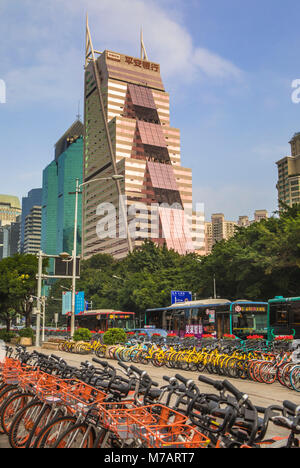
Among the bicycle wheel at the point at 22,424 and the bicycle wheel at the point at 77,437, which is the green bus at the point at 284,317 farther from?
the bicycle wheel at the point at 77,437

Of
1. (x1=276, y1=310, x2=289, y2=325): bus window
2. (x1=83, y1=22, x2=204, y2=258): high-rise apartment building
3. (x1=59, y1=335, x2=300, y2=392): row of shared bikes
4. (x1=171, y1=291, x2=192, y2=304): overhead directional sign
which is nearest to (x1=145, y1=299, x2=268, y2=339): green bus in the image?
(x1=276, y1=310, x2=289, y2=325): bus window

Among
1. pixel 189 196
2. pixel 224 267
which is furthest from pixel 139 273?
pixel 189 196

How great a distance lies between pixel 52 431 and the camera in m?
4.50

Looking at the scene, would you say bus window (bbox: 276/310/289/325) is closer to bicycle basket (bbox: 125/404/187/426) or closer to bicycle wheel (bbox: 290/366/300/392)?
bicycle wheel (bbox: 290/366/300/392)

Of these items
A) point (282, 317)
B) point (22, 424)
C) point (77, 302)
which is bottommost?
point (22, 424)

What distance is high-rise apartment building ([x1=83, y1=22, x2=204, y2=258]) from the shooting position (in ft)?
405

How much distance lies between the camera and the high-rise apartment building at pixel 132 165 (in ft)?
405

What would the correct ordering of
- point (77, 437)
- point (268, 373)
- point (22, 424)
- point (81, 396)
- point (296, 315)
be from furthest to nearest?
point (296, 315)
point (268, 373)
point (81, 396)
point (22, 424)
point (77, 437)

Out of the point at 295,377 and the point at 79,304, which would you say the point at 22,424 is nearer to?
the point at 295,377

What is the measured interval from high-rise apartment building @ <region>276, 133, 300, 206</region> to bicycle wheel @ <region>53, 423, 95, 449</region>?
139 m

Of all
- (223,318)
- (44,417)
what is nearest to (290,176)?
(223,318)

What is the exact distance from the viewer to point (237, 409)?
416cm

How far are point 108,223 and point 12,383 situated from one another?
12843 cm

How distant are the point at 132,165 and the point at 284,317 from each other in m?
105
